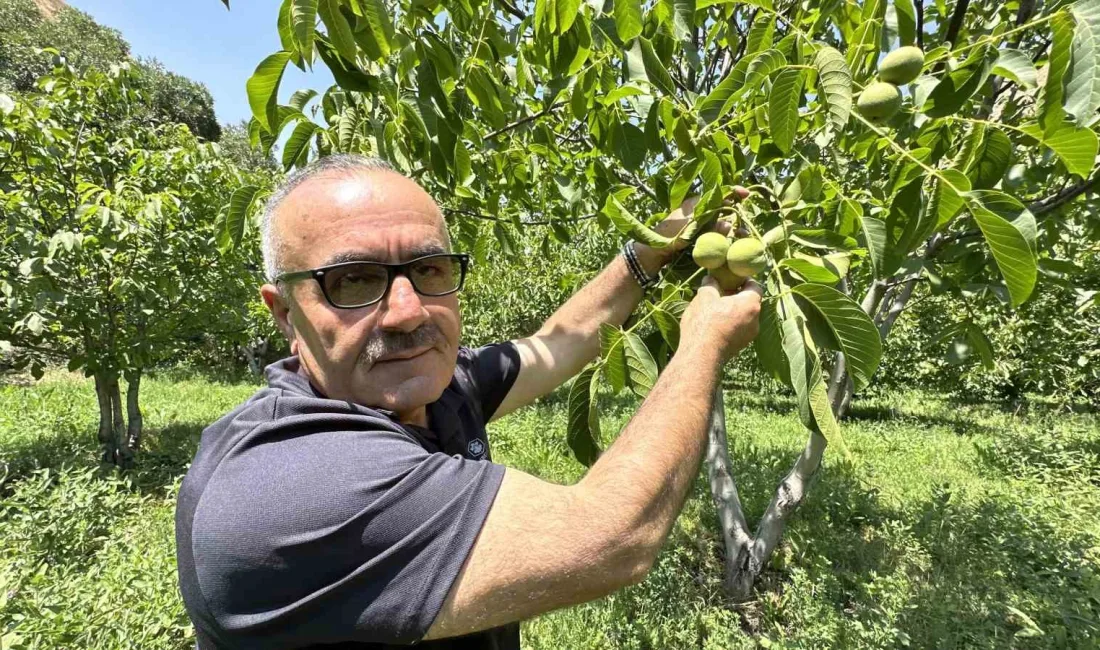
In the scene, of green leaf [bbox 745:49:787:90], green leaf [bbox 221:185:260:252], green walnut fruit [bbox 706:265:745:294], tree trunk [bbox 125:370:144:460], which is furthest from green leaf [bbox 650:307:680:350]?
tree trunk [bbox 125:370:144:460]

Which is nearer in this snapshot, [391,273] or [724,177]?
[391,273]

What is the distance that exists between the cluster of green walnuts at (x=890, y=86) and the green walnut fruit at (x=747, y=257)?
0.34 m

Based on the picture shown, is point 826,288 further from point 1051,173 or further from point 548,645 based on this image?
point 548,645

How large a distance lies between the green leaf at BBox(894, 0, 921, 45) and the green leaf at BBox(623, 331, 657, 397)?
0.86 meters

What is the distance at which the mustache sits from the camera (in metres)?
1.22

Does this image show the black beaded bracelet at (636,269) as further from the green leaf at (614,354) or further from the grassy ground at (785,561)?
the grassy ground at (785,561)

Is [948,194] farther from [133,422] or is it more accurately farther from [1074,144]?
[133,422]

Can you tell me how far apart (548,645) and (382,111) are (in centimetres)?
301

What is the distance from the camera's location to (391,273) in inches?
48.5

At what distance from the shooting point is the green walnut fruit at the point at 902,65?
1064 millimetres

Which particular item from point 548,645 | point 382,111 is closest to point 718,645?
point 548,645

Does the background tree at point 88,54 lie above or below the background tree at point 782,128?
above

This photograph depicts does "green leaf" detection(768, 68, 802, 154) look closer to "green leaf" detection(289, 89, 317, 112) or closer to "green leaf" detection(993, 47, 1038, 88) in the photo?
"green leaf" detection(993, 47, 1038, 88)

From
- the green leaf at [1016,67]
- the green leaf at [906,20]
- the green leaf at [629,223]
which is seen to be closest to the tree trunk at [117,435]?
the green leaf at [629,223]
